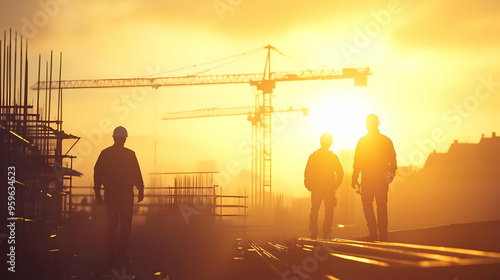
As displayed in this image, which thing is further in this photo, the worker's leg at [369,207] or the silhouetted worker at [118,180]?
the worker's leg at [369,207]

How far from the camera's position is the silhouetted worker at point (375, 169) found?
39.6 feet

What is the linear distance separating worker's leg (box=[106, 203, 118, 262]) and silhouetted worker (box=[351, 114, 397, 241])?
148 inches

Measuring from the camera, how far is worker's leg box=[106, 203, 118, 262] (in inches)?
418

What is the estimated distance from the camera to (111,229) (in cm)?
1085

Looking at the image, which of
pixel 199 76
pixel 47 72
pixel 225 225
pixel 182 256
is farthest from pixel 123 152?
pixel 199 76

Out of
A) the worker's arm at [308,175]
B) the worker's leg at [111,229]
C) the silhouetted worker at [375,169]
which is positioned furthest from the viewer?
the worker's arm at [308,175]

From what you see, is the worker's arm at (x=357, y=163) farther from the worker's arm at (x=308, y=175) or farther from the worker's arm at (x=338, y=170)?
the worker's arm at (x=308, y=175)

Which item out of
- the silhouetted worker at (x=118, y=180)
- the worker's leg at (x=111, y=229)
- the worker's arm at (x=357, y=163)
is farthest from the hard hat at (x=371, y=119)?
the worker's leg at (x=111, y=229)

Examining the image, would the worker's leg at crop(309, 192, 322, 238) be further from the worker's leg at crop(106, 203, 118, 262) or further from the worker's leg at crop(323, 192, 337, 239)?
the worker's leg at crop(106, 203, 118, 262)

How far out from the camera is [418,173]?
8244 cm

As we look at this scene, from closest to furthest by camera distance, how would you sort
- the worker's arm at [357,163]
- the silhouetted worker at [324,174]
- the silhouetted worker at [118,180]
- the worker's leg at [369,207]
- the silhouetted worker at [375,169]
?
the silhouetted worker at [118,180] < the silhouetted worker at [375,169] < the worker's leg at [369,207] < the worker's arm at [357,163] < the silhouetted worker at [324,174]

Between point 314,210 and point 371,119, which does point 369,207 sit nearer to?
point 371,119

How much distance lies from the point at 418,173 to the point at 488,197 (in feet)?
54.7

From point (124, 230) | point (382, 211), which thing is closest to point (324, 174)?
point (382, 211)
